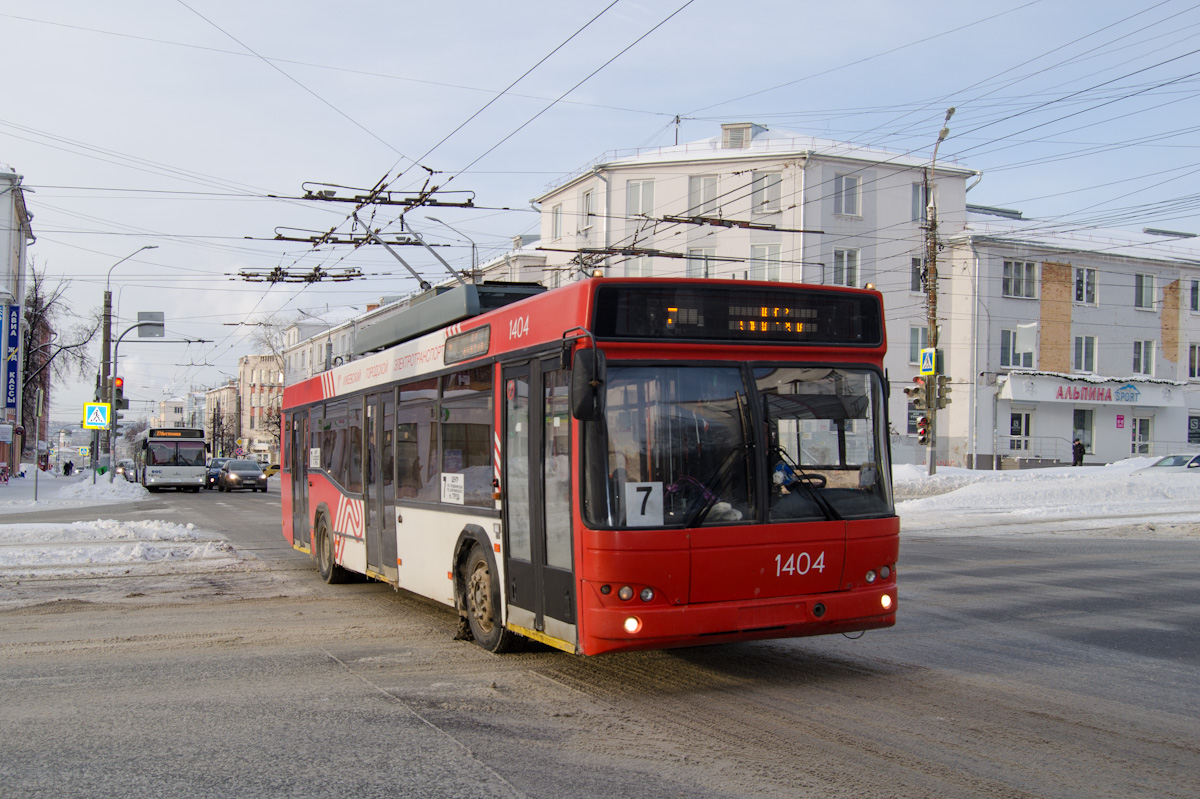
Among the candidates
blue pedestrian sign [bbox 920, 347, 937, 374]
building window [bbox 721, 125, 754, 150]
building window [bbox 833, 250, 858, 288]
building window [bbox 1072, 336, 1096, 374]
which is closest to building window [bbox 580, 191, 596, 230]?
building window [bbox 721, 125, 754, 150]

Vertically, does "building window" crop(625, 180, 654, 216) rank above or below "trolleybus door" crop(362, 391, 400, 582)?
above

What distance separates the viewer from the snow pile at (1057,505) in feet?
71.5

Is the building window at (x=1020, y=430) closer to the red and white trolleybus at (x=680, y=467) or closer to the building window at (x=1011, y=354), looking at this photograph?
the building window at (x=1011, y=354)

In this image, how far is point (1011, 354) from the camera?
151 ft

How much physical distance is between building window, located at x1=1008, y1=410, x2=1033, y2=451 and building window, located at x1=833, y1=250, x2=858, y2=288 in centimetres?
973

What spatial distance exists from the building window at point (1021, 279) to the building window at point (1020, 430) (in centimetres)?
513

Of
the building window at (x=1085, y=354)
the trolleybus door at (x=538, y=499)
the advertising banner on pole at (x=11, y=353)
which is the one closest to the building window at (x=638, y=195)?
the building window at (x=1085, y=354)

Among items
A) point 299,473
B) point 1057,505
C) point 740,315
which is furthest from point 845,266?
point 740,315

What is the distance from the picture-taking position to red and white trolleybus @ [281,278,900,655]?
6.38 m

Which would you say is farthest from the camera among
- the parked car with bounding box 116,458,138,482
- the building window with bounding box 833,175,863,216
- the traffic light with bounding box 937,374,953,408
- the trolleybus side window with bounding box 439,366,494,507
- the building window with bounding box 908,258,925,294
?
the parked car with bounding box 116,458,138,482

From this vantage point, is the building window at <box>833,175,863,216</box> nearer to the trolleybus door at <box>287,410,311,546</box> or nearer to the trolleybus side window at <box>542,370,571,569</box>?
the trolleybus door at <box>287,410,311,546</box>

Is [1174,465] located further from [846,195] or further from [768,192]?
[768,192]

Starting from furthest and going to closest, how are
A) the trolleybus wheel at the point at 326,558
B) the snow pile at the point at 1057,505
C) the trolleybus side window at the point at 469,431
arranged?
1. the snow pile at the point at 1057,505
2. the trolleybus wheel at the point at 326,558
3. the trolleybus side window at the point at 469,431

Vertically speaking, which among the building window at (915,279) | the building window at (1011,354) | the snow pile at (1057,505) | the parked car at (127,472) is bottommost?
the parked car at (127,472)
